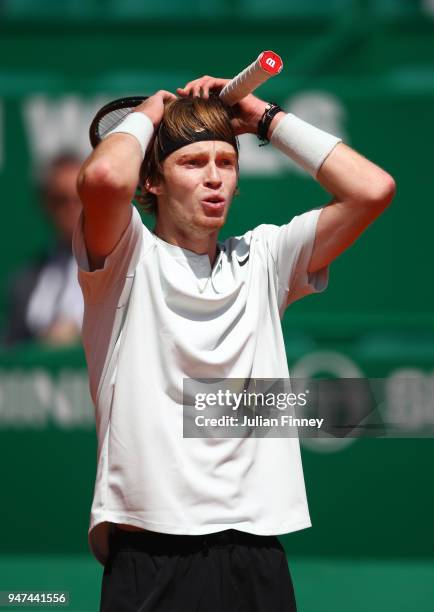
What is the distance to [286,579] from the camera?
7.00 ft

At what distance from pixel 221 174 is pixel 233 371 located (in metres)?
0.43

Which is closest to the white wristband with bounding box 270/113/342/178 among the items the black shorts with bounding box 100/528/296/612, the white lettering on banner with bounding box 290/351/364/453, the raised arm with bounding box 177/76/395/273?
the raised arm with bounding box 177/76/395/273

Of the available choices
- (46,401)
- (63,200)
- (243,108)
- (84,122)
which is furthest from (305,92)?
(243,108)

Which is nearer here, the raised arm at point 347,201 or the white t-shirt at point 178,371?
the white t-shirt at point 178,371

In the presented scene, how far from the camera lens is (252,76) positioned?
2213 mm

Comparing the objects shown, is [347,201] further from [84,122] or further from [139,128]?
[84,122]

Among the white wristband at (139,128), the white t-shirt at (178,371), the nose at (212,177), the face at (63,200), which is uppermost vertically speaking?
the face at (63,200)

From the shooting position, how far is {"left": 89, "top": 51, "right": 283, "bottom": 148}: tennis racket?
2193mm

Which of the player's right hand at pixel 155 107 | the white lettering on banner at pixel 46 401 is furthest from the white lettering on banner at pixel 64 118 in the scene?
the player's right hand at pixel 155 107

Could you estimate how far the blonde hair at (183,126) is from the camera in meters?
2.26

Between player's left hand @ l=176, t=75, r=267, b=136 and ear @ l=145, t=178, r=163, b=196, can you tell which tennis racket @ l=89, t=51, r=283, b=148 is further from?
ear @ l=145, t=178, r=163, b=196

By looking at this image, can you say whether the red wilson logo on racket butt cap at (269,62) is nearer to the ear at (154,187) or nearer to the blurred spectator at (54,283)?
the ear at (154,187)

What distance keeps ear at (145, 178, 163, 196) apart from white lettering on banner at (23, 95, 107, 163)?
171cm

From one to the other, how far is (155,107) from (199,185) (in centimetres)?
A: 23
